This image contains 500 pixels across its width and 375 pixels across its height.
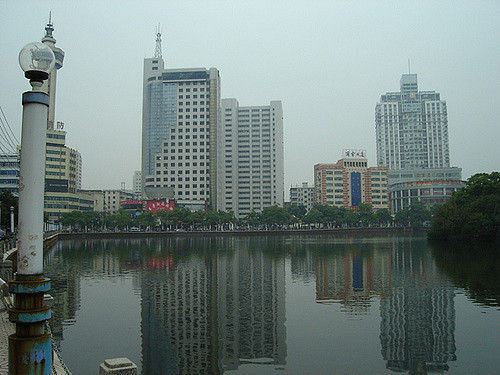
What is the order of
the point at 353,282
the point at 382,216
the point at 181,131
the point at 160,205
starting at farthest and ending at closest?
the point at 181,131 → the point at 382,216 → the point at 160,205 → the point at 353,282

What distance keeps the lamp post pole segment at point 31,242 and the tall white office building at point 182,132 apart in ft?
445

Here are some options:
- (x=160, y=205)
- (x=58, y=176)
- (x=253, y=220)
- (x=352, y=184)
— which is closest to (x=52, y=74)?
(x=58, y=176)

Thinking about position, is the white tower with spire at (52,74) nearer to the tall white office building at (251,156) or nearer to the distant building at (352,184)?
the tall white office building at (251,156)

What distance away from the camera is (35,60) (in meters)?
4.84

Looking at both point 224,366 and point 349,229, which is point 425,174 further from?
point 224,366

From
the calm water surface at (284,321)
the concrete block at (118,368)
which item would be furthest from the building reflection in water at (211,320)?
the concrete block at (118,368)

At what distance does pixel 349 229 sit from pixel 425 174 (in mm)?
69998

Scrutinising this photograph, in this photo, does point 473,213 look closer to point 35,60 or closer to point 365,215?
point 35,60

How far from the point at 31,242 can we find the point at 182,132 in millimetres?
141711

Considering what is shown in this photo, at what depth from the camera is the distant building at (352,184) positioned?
482 ft

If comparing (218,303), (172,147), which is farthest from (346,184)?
(218,303)

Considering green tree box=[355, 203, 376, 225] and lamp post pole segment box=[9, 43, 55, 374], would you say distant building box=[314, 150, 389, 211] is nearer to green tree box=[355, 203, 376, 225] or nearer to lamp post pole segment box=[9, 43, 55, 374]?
green tree box=[355, 203, 376, 225]

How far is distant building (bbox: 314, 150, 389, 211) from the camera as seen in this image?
147 metres

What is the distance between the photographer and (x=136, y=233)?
109375 millimetres
